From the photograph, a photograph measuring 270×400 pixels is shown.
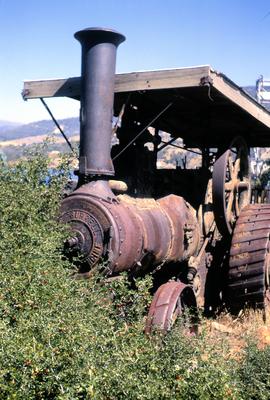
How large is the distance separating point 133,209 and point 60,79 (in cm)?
192

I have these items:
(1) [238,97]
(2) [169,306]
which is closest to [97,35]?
(1) [238,97]

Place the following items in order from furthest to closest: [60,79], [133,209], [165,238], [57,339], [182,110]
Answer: [182,110]
[60,79]
[165,238]
[133,209]
[57,339]

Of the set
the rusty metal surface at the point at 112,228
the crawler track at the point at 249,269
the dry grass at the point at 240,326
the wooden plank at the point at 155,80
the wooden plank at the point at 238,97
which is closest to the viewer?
the rusty metal surface at the point at 112,228

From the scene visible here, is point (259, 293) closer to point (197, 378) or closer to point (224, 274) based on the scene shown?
point (224, 274)

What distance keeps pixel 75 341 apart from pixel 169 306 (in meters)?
1.97

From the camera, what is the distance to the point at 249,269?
7.04 m

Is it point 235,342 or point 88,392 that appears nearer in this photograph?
point 88,392

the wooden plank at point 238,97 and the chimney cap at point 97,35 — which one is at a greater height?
the chimney cap at point 97,35

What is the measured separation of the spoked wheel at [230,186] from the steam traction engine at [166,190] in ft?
0.05

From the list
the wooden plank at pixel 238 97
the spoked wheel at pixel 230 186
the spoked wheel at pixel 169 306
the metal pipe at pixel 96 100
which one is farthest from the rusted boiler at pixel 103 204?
the wooden plank at pixel 238 97

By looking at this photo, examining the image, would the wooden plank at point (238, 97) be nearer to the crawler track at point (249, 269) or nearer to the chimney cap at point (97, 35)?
the chimney cap at point (97, 35)

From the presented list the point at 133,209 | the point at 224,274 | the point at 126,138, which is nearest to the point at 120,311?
the point at 133,209

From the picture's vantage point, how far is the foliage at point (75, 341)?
3.24m

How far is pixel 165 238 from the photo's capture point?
6.18m
